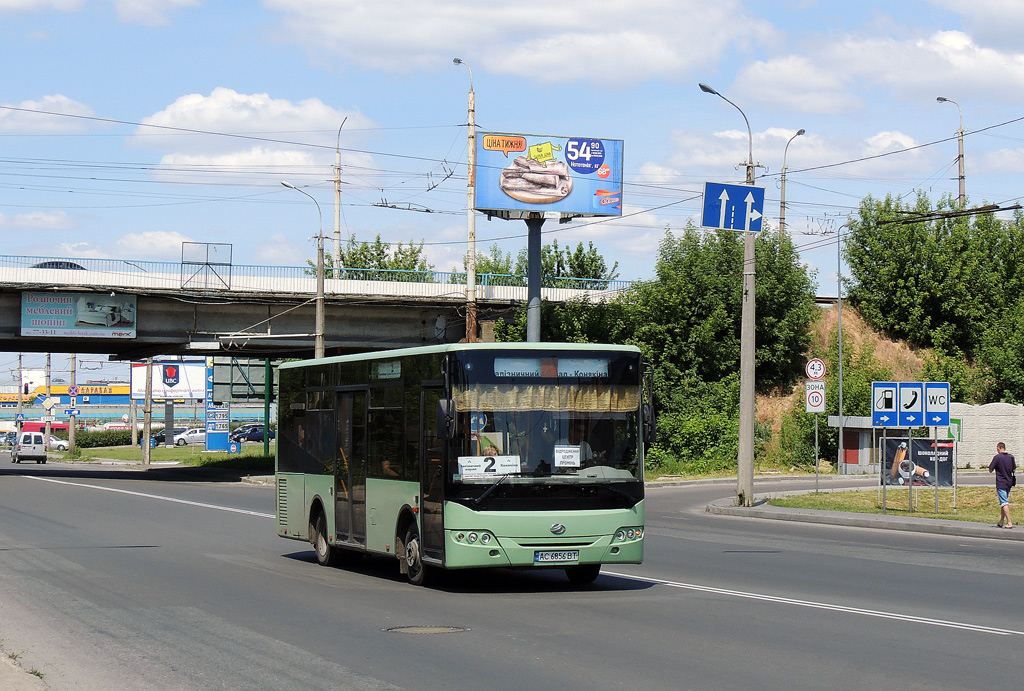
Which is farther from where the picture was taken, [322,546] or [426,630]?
[322,546]

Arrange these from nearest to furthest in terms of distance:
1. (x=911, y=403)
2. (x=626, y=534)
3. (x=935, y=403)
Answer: (x=626, y=534) < (x=911, y=403) < (x=935, y=403)

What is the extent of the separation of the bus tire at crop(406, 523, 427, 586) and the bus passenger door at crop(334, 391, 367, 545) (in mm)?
1197

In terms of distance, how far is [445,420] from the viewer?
1270cm

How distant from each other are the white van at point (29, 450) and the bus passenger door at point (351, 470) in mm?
62986

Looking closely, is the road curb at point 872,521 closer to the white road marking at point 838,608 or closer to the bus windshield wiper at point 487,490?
the white road marking at point 838,608

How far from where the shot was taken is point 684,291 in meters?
54.2

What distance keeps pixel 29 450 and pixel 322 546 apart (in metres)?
62.7

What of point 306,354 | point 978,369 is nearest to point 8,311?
point 306,354

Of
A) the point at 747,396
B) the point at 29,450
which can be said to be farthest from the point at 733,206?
the point at 29,450

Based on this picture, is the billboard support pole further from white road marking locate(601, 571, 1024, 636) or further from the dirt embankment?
white road marking locate(601, 571, 1024, 636)

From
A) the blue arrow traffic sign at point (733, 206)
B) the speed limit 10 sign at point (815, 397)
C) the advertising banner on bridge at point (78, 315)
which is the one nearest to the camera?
the blue arrow traffic sign at point (733, 206)

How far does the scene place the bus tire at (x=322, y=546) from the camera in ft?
53.6

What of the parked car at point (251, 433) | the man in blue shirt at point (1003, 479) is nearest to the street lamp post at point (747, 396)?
the man in blue shirt at point (1003, 479)

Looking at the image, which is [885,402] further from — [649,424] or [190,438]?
[190,438]
